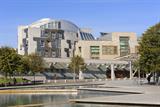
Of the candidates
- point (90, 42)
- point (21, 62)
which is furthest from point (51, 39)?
point (21, 62)

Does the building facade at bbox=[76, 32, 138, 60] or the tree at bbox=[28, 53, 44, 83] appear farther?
the building facade at bbox=[76, 32, 138, 60]

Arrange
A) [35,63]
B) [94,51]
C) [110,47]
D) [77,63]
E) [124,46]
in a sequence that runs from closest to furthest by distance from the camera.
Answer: [35,63]
[77,63]
[94,51]
[110,47]
[124,46]

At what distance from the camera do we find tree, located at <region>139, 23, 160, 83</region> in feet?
196

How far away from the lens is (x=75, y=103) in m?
31.2

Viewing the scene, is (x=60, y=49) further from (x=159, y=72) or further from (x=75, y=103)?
(x=75, y=103)

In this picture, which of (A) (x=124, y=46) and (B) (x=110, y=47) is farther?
(A) (x=124, y=46)

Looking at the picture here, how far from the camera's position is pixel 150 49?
60.0 metres

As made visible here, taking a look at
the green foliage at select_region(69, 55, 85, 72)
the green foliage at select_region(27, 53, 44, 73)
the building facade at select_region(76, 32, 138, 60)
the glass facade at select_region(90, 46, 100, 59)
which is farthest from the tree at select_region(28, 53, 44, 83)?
the glass facade at select_region(90, 46, 100, 59)

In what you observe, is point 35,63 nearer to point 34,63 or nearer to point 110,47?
point 34,63

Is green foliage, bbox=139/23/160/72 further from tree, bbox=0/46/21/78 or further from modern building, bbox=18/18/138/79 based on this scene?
modern building, bbox=18/18/138/79

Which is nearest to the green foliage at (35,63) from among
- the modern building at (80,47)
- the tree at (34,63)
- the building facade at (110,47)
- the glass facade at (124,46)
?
the tree at (34,63)

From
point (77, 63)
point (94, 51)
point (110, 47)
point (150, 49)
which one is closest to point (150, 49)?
point (150, 49)

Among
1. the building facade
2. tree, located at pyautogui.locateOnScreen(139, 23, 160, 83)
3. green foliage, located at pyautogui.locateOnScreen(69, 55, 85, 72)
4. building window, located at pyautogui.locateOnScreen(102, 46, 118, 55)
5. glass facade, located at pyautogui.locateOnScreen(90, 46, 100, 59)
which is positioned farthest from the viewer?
building window, located at pyautogui.locateOnScreen(102, 46, 118, 55)

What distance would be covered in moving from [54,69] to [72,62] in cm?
1312
